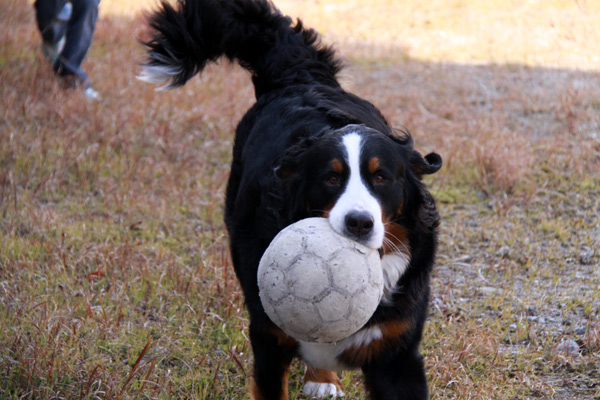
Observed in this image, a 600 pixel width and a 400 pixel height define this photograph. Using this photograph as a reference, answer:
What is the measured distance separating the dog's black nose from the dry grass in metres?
0.95

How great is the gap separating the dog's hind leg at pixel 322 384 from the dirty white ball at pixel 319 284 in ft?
2.65

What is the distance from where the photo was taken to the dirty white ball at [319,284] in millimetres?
2312

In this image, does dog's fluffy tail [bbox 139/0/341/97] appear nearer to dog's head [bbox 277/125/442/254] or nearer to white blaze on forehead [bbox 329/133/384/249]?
dog's head [bbox 277/125/442/254]

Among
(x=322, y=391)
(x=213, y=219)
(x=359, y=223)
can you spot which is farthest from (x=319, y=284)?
(x=213, y=219)

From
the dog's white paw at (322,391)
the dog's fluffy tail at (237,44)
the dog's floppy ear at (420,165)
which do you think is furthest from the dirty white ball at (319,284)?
the dog's fluffy tail at (237,44)

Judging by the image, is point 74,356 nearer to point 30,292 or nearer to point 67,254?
point 30,292

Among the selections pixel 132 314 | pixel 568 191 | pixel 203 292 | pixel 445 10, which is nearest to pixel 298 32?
pixel 203 292

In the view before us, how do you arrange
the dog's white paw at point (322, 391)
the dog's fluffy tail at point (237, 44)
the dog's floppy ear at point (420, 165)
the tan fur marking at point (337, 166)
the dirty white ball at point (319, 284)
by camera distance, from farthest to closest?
the dog's fluffy tail at point (237, 44) → the dog's white paw at point (322, 391) → the dog's floppy ear at point (420, 165) → the tan fur marking at point (337, 166) → the dirty white ball at point (319, 284)

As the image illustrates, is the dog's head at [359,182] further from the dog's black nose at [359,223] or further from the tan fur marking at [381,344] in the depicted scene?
A: the tan fur marking at [381,344]

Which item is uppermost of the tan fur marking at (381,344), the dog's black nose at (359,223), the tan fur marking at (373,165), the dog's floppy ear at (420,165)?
the tan fur marking at (373,165)

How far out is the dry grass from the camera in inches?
124

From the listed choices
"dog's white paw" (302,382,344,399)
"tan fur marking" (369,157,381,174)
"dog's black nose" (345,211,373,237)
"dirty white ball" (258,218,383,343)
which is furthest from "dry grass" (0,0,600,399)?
"tan fur marking" (369,157,381,174)

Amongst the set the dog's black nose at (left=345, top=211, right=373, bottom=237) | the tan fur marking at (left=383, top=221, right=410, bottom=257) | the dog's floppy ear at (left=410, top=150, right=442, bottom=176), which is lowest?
the tan fur marking at (left=383, top=221, right=410, bottom=257)

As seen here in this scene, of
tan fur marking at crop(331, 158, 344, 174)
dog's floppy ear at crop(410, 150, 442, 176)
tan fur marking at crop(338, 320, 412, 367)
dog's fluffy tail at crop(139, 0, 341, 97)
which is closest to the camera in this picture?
tan fur marking at crop(331, 158, 344, 174)
